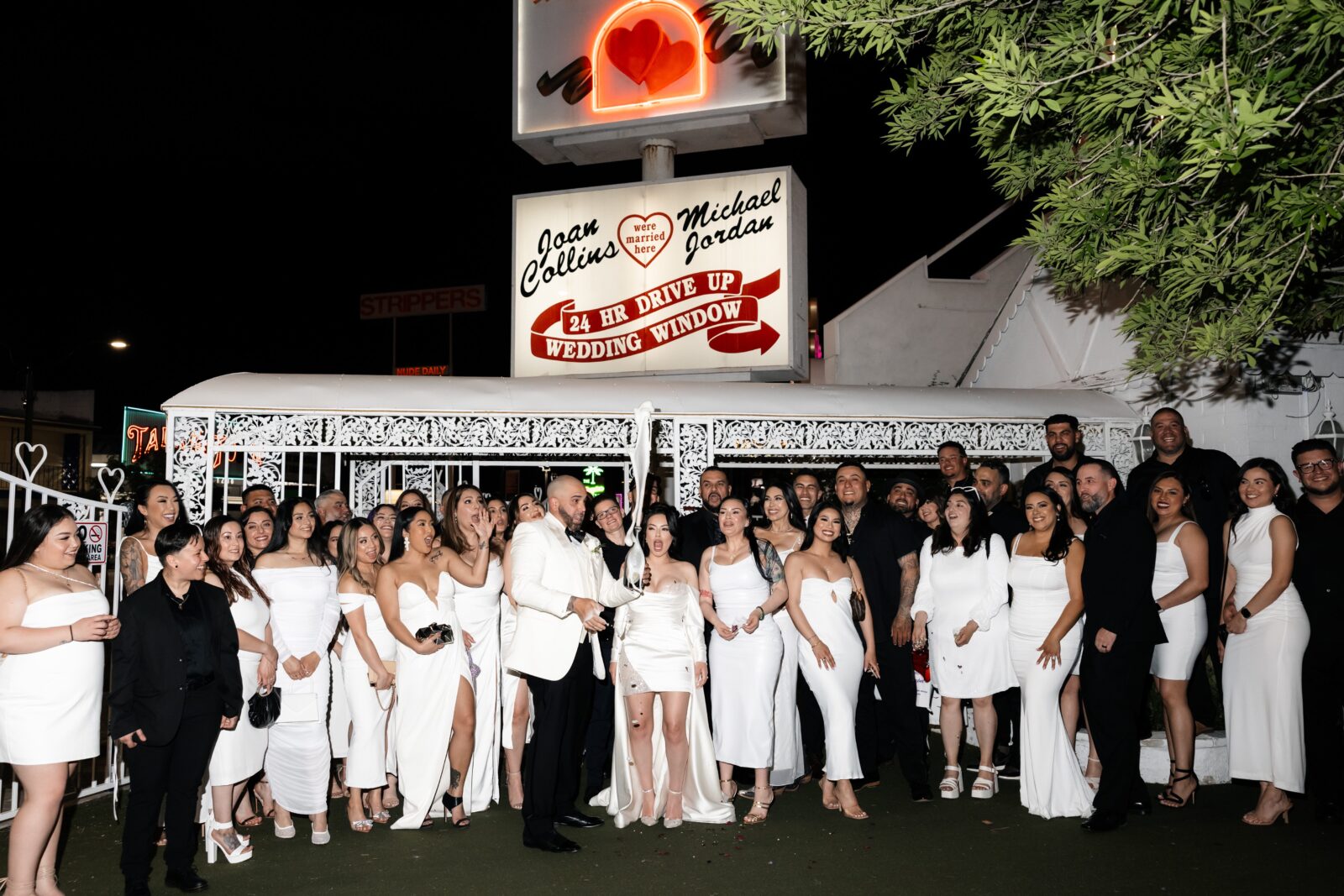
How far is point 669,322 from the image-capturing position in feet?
47.6

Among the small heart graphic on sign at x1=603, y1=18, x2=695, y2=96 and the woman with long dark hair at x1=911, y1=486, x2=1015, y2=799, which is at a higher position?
the small heart graphic on sign at x1=603, y1=18, x2=695, y2=96

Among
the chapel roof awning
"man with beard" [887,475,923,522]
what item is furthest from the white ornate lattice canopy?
"man with beard" [887,475,923,522]

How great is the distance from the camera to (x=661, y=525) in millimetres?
6457

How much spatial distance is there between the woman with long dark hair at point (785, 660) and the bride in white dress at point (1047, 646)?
140cm

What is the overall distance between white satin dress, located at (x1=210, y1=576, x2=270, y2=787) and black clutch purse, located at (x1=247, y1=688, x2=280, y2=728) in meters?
0.05

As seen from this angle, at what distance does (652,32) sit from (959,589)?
1072cm

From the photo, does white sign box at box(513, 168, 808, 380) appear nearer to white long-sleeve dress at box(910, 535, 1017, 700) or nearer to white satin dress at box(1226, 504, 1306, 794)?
white long-sleeve dress at box(910, 535, 1017, 700)

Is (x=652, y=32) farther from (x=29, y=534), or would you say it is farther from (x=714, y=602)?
(x=29, y=534)

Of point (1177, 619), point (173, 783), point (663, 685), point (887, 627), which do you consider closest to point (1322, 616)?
point (1177, 619)

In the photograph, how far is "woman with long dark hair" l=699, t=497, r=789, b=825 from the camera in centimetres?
662

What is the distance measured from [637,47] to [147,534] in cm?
1102


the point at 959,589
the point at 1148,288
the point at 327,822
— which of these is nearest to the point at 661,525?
the point at 959,589

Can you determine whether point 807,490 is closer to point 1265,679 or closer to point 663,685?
point 663,685

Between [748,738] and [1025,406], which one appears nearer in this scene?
[748,738]
